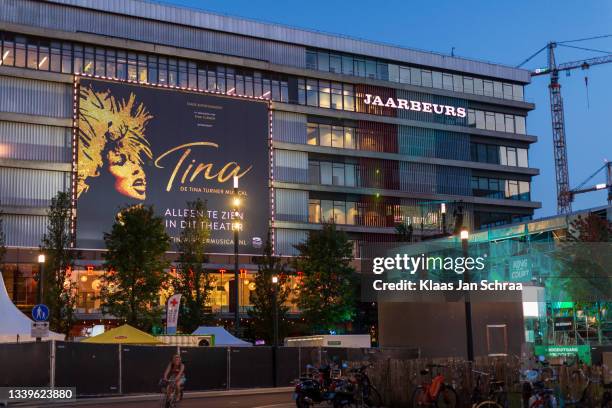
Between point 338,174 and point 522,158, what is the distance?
79.9 feet

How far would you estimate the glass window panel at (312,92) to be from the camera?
3317 inches

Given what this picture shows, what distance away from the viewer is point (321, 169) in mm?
84250

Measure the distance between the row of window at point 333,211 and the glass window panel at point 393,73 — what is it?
14140 mm

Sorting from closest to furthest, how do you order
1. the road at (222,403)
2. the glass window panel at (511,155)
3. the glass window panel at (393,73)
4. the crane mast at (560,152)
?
the road at (222,403) < the glass window panel at (393,73) < the glass window panel at (511,155) < the crane mast at (560,152)

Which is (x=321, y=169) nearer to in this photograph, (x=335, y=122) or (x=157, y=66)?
(x=335, y=122)

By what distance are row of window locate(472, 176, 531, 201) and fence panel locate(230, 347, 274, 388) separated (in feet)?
179

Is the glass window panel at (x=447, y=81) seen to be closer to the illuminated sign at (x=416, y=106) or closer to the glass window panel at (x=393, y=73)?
the illuminated sign at (x=416, y=106)

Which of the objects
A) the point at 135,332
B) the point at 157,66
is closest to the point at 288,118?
the point at 157,66

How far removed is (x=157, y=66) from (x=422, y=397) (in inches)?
2294

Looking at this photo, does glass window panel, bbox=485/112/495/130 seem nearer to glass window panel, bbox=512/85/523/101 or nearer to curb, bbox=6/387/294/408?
glass window panel, bbox=512/85/523/101

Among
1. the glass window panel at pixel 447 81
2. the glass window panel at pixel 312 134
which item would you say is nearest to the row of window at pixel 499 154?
the glass window panel at pixel 447 81

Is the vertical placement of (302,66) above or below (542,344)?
above

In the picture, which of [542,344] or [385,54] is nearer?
[542,344]

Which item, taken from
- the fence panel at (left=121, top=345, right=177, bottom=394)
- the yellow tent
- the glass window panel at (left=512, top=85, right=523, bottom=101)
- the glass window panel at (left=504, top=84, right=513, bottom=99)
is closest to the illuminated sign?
the glass window panel at (left=504, top=84, right=513, bottom=99)
